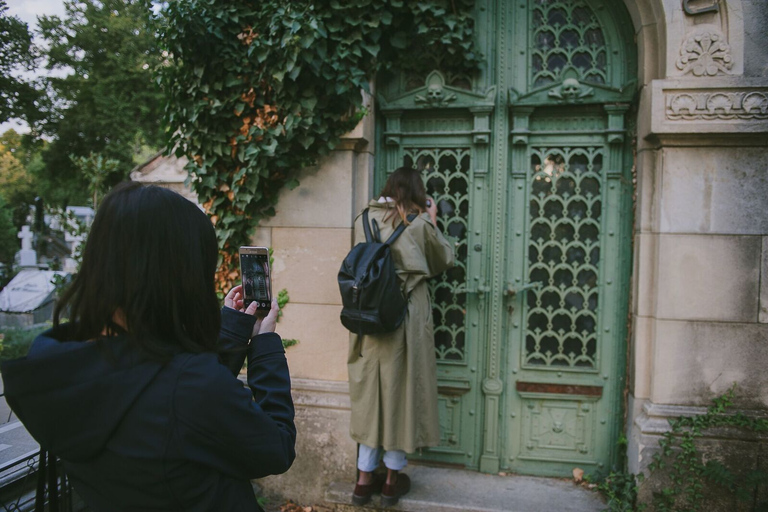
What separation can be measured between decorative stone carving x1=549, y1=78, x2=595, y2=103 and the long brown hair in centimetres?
118

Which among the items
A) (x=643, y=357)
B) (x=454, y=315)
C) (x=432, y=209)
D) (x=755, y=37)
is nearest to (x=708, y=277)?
(x=643, y=357)

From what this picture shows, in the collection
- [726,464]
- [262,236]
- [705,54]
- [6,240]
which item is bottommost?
[726,464]

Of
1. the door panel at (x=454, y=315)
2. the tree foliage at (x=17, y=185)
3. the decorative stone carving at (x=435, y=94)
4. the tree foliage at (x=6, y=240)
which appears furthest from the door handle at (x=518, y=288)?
the tree foliage at (x=17, y=185)

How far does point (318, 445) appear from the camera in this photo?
371 centimetres

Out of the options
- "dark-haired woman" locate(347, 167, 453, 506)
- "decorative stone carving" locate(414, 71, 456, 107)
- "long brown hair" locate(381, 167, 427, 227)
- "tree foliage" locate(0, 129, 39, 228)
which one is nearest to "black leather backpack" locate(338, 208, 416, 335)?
"dark-haired woman" locate(347, 167, 453, 506)

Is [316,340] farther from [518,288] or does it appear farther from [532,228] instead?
[532,228]

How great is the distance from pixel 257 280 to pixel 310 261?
83.4 inches

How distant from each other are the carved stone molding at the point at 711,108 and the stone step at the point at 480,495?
235cm

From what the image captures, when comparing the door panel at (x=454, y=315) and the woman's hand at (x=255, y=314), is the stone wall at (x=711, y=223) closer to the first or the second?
the door panel at (x=454, y=315)

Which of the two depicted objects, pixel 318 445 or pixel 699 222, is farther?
pixel 318 445

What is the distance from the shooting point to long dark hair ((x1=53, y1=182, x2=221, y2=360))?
1249mm

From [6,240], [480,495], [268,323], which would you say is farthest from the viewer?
[6,240]

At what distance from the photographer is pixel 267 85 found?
364 cm

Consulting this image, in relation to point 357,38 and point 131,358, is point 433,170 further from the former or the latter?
point 131,358
